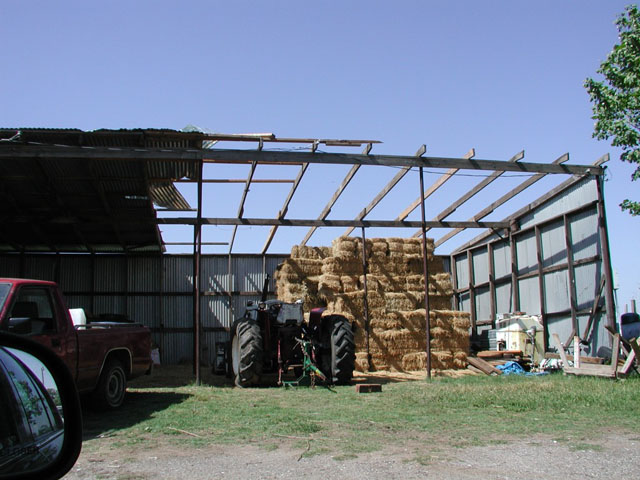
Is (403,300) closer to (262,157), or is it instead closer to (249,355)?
(262,157)

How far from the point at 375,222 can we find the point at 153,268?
808 cm

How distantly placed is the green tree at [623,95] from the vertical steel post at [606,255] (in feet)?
4.11

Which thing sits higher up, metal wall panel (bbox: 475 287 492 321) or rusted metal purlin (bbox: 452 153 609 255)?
rusted metal purlin (bbox: 452 153 609 255)

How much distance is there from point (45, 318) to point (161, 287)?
13.7 m

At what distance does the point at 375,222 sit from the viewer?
17.7 m

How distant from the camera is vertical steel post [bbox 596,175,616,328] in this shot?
45.5 feet

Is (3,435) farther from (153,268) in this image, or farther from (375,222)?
(153,268)

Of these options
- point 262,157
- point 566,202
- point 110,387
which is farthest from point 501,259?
point 110,387

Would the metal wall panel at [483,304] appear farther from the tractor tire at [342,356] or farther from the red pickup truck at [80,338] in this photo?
the red pickup truck at [80,338]

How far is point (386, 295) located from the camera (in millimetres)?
17062

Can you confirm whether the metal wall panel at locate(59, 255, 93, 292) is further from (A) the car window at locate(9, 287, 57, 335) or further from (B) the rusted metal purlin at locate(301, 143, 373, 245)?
(A) the car window at locate(9, 287, 57, 335)

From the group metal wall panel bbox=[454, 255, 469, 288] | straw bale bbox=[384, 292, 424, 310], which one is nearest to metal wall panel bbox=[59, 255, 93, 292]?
straw bale bbox=[384, 292, 424, 310]

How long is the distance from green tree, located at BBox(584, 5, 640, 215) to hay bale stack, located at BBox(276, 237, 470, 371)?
5.66 meters

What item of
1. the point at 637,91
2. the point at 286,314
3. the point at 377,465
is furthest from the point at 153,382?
the point at 637,91
